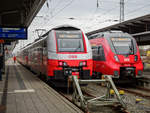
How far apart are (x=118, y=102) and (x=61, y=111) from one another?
197cm

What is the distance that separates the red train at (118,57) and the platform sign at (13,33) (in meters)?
6.11

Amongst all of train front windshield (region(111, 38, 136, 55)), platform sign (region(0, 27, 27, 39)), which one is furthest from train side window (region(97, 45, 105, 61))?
platform sign (region(0, 27, 27, 39))

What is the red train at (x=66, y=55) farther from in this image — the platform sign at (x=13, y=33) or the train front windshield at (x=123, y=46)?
the platform sign at (x=13, y=33)

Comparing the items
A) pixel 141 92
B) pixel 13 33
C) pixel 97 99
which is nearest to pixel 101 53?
pixel 141 92

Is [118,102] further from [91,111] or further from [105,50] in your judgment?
[105,50]

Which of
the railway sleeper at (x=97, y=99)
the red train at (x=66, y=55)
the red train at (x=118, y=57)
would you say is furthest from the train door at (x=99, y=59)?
the railway sleeper at (x=97, y=99)

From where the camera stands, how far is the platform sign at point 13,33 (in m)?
17.3

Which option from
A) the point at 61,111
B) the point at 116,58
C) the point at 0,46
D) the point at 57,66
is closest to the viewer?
the point at 61,111

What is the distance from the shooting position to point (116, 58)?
1344 centimetres

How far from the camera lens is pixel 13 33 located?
1789cm

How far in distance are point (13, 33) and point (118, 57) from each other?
8.24 m

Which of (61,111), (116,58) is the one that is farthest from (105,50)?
(61,111)

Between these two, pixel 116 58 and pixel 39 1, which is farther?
pixel 116 58

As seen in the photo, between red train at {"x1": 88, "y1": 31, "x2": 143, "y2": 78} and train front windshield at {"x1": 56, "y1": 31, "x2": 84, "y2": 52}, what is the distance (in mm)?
2395
